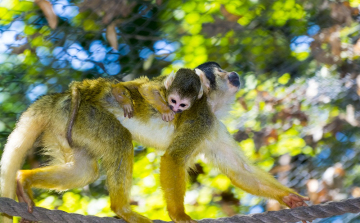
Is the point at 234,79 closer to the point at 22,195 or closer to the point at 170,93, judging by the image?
the point at 170,93

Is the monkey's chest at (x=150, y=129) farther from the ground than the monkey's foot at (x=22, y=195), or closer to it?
closer to it

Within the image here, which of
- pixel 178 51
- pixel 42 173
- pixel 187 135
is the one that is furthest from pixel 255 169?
pixel 178 51

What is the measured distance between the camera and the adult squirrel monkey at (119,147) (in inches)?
87.4

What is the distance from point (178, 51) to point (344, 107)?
2.11 meters

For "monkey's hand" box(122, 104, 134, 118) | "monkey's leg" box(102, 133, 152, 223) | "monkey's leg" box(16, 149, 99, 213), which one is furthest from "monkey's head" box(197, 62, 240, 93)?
"monkey's leg" box(16, 149, 99, 213)

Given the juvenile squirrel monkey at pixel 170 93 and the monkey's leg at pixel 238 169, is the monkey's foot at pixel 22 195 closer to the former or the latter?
the juvenile squirrel monkey at pixel 170 93

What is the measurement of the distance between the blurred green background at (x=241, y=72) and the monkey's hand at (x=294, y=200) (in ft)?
6.48

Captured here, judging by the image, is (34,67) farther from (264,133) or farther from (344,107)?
(344,107)

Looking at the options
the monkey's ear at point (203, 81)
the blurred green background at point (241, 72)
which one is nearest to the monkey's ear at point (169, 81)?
the monkey's ear at point (203, 81)

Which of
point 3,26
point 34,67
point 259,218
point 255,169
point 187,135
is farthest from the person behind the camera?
point 34,67

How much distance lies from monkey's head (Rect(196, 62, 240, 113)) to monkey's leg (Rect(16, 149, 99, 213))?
899 millimetres

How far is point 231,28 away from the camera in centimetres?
455

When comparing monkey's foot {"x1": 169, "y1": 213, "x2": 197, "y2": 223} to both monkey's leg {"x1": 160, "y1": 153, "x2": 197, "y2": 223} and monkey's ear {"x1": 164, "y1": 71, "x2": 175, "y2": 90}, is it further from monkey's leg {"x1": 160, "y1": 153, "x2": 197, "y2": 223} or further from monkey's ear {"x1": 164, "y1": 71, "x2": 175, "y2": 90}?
monkey's ear {"x1": 164, "y1": 71, "x2": 175, "y2": 90}

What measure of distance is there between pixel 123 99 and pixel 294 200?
118 cm
